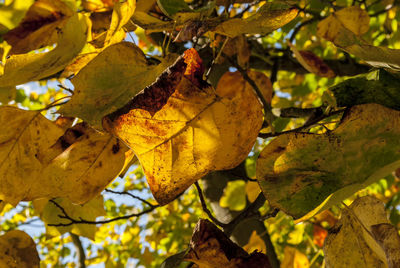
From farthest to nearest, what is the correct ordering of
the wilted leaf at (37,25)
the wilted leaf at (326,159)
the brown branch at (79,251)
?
the brown branch at (79,251) → the wilted leaf at (37,25) → the wilted leaf at (326,159)

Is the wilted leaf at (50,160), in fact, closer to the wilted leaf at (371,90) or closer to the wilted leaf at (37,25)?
the wilted leaf at (37,25)

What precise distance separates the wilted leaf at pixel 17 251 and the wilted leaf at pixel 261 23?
1.87 feet

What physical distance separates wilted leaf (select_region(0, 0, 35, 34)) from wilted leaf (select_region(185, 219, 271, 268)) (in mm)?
438

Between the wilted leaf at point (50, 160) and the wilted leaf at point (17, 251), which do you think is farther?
the wilted leaf at point (17, 251)

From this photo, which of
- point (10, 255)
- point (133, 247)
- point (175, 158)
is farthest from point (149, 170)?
point (133, 247)

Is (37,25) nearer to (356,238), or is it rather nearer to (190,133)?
(190,133)

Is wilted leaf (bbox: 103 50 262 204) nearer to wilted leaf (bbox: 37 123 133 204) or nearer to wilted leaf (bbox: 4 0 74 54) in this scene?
wilted leaf (bbox: 37 123 133 204)

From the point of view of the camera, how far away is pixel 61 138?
69 centimetres

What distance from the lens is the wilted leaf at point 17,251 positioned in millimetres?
764

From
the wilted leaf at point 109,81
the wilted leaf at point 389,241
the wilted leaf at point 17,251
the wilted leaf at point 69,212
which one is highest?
the wilted leaf at point 109,81

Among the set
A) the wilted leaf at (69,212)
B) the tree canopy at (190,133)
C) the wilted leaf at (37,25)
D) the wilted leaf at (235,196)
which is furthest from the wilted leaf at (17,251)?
the wilted leaf at (235,196)

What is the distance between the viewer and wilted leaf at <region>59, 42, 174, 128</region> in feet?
1.59

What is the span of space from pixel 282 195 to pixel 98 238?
2748 millimetres

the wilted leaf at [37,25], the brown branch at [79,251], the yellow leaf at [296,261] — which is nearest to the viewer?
the wilted leaf at [37,25]
